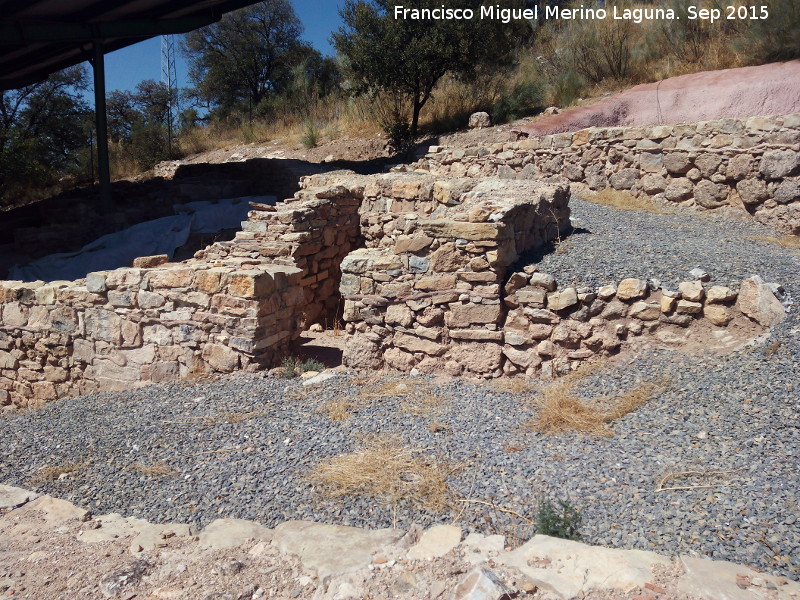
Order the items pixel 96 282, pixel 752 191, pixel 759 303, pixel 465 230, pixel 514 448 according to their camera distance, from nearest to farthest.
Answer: pixel 514 448, pixel 759 303, pixel 465 230, pixel 96 282, pixel 752 191

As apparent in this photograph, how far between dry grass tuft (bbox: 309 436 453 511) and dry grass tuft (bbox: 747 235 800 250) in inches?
216

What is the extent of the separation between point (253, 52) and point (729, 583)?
2841 centimetres

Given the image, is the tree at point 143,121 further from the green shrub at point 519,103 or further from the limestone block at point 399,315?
the limestone block at point 399,315

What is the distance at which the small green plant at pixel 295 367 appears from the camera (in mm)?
5688

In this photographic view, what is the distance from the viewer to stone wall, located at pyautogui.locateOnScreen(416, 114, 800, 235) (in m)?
8.30

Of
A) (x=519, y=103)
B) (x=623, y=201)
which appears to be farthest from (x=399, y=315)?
(x=519, y=103)

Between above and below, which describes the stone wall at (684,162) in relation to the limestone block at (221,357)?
above

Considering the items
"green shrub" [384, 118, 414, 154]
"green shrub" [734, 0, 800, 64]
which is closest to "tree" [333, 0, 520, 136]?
"green shrub" [384, 118, 414, 154]

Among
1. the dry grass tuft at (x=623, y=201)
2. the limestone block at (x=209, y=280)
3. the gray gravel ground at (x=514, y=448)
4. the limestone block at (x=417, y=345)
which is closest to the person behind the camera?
the gray gravel ground at (x=514, y=448)

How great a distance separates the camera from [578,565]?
2584 millimetres

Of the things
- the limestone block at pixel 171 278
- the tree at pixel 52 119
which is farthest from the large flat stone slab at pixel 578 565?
the tree at pixel 52 119

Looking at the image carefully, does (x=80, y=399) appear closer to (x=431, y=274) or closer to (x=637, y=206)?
(x=431, y=274)

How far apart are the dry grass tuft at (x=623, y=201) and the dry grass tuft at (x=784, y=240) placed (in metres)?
1.61

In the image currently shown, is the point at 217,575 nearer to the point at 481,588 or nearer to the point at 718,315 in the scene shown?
the point at 481,588
